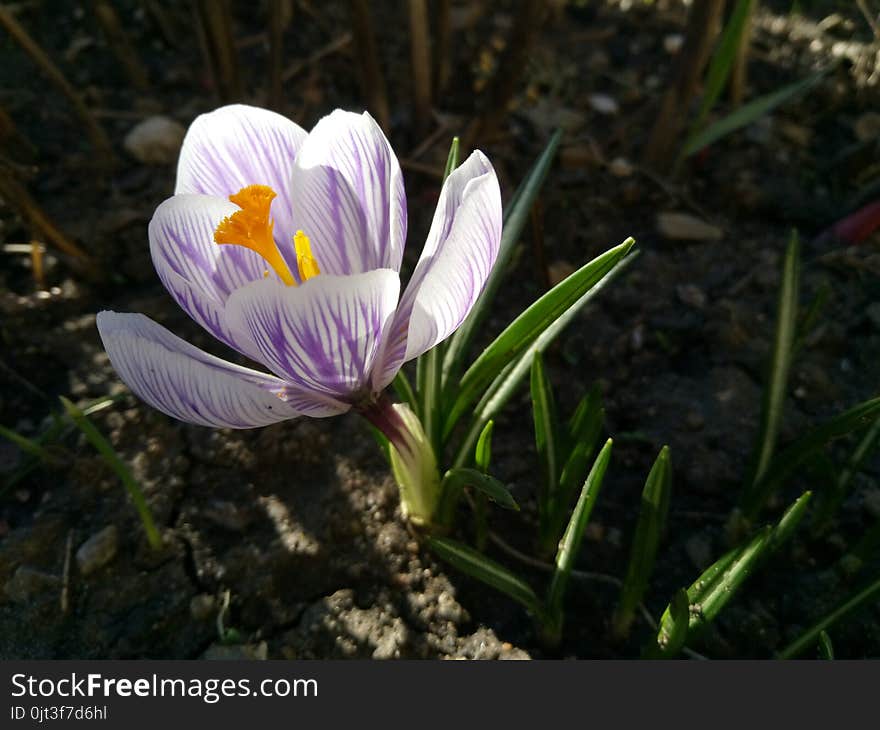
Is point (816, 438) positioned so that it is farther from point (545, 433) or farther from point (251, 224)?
point (251, 224)

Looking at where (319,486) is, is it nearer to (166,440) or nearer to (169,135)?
(166,440)

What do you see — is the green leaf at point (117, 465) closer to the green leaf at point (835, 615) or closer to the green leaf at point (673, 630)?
the green leaf at point (673, 630)

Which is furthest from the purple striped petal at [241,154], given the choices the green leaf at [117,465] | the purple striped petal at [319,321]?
the green leaf at [117,465]

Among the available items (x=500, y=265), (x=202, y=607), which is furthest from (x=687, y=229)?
(x=202, y=607)

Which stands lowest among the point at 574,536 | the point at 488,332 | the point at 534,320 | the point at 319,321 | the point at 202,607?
the point at 202,607

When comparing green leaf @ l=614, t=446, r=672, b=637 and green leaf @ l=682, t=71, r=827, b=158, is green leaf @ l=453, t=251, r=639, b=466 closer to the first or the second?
green leaf @ l=614, t=446, r=672, b=637

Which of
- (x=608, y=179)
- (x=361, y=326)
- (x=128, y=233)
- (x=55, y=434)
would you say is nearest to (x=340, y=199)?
(x=361, y=326)

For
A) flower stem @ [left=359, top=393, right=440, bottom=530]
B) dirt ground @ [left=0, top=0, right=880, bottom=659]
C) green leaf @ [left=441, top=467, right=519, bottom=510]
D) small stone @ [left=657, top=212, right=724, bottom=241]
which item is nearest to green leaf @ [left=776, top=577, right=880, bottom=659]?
dirt ground @ [left=0, top=0, right=880, bottom=659]
